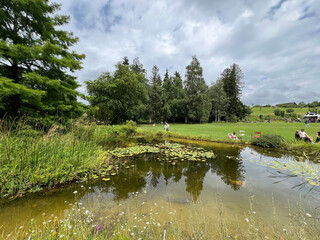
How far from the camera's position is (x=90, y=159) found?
5227 millimetres

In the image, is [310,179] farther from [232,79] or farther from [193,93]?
[232,79]

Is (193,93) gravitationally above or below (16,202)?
above

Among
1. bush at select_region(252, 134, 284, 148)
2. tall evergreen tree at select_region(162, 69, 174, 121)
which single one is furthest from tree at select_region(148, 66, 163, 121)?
bush at select_region(252, 134, 284, 148)

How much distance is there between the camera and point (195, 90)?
3672cm

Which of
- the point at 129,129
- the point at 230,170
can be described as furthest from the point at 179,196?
the point at 129,129

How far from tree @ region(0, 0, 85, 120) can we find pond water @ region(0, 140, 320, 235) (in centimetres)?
508

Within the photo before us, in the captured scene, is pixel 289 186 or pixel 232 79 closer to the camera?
pixel 289 186

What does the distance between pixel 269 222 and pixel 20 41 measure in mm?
14040

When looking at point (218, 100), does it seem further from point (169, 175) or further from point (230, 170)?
point (169, 175)

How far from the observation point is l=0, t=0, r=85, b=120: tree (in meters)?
6.73

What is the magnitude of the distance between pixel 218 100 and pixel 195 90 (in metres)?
10.8

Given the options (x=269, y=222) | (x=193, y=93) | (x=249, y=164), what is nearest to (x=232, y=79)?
(x=193, y=93)


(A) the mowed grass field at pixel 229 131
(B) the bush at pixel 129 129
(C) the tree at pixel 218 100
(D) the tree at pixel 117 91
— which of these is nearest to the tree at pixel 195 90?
→ (C) the tree at pixel 218 100

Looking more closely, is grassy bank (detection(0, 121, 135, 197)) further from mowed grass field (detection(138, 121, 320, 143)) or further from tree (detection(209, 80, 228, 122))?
tree (detection(209, 80, 228, 122))
